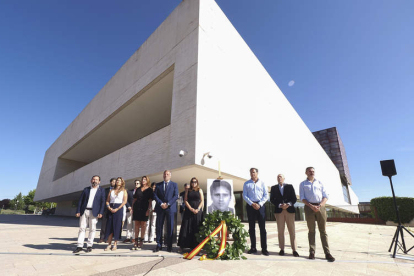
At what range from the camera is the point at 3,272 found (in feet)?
9.84

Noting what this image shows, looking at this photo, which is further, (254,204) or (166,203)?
(166,203)

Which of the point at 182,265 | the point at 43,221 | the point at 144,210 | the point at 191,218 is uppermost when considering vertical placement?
the point at 144,210

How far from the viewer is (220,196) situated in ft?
17.5

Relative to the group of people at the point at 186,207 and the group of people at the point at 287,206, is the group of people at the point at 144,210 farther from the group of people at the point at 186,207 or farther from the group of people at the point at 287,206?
the group of people at the point at 287,206

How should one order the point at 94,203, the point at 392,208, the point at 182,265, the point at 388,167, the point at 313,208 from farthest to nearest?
1. the point at 392,208
2. the point at 388,167
3. the point at 94,203
4. the point at 313,208
5. the point at 182,265

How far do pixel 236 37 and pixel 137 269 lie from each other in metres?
14.7

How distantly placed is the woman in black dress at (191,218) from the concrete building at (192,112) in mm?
3399

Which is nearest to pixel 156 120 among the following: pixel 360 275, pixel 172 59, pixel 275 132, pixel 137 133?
pixel 137 133

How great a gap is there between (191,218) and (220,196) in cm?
98

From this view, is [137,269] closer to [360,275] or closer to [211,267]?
[211,267]

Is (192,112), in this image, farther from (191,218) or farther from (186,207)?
(191,218)

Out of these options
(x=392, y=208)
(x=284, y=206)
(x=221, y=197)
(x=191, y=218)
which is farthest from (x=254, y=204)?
(x=392, y=208)

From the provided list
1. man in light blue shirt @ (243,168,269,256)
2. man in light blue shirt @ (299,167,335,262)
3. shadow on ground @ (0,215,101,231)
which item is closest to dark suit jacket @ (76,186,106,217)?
man in light blue shirt @ (243,168,269,256)

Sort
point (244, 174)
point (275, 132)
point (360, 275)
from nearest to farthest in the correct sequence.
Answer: point (360, 275) → point (244, 174) → point (275, 132)
